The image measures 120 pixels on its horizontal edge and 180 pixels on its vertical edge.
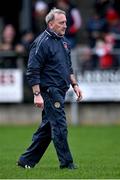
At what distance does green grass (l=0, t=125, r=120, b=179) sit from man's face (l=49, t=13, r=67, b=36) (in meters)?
1.95

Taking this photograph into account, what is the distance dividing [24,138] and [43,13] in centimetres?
532

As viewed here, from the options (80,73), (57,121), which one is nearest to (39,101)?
(57,121)

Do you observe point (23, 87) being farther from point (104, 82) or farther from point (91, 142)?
point (91, 142)

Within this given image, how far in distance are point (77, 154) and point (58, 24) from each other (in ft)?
12.8

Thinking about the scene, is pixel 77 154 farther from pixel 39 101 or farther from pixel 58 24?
pixel 58 24

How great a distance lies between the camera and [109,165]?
13.2 meters

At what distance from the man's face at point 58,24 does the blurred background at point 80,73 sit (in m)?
10.2

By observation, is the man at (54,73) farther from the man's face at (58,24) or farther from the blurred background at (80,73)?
the blurred background at (80,73)

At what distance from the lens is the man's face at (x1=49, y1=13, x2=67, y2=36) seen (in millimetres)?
12195

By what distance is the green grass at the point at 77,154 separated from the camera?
38.9 feet

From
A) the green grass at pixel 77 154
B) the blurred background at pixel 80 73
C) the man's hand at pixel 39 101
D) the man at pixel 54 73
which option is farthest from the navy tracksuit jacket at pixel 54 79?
the blurred background at pixel 80 73

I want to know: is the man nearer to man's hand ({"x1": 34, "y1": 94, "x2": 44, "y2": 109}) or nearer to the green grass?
man's hand ({"x1": 34, "y1": 94, "x2": 44, "y2": 109})

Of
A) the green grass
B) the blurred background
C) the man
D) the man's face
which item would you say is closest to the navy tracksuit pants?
the man

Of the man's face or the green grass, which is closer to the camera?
the green grass
